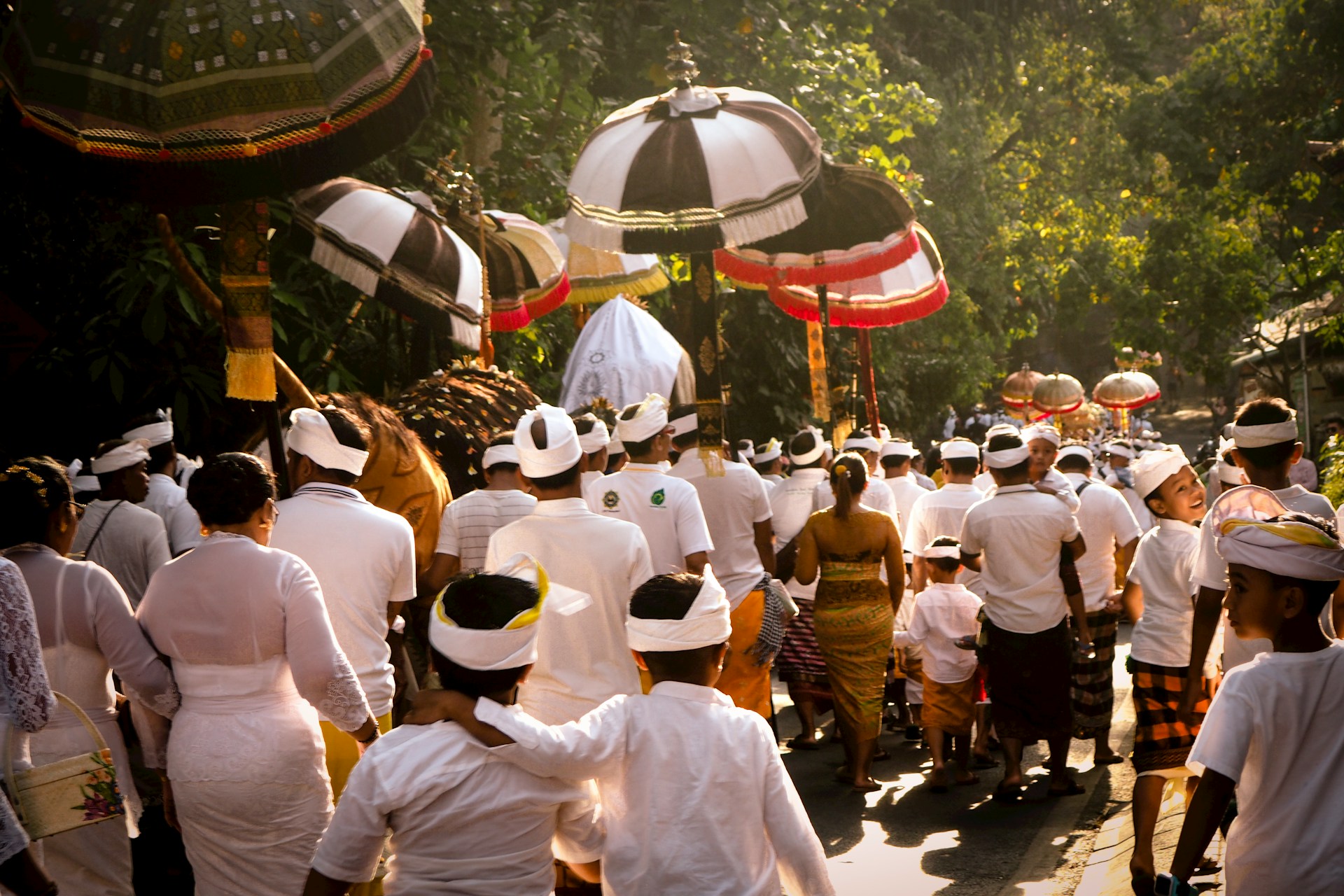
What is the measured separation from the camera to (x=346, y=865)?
3.14 meters

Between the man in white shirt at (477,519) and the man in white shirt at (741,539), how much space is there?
1.25 m

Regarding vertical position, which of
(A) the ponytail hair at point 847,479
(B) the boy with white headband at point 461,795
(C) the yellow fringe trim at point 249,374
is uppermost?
(C) the yellow fringe trim at point 249,374

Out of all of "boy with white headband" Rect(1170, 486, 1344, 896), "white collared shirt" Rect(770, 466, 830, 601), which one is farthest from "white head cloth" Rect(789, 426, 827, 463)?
"boy with white headband" Rect(1170, 486, 1344, 896)

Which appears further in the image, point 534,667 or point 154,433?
point 154,433

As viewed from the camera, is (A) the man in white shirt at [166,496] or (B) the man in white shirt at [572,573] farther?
(A) the man in white shirt at [166,496]

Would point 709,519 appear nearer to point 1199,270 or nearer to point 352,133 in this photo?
point 352,133

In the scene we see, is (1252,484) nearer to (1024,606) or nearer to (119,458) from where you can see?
(1024,606)

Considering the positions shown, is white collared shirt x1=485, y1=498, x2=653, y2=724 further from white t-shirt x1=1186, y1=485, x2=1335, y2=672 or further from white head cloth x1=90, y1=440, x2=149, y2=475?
white head cloth x1=90, y1=440, x2=149, y2=475

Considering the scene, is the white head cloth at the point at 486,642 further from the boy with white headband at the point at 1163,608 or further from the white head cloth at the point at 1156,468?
the white head cloth at the point at 1156,468

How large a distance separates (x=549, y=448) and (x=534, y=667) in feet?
2.67

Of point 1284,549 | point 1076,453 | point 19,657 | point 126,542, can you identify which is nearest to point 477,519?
point 126,542

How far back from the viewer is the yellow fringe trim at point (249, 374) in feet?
19.2

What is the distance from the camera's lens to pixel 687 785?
3441 mm

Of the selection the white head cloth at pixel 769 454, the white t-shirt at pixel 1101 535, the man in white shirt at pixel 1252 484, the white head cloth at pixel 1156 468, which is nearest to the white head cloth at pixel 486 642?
the man in white shirt at pixel 1252 484
